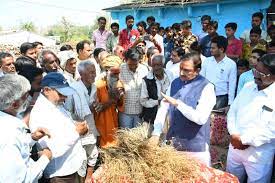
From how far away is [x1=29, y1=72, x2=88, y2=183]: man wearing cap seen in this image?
3180mm

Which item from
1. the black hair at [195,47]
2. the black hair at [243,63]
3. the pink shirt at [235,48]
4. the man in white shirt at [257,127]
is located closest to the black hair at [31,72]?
the man in white shirt at [257,127]

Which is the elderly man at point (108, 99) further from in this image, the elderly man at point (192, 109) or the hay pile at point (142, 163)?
the hay pile at point (142, 163)

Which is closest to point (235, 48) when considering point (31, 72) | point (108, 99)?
point (108, 99)

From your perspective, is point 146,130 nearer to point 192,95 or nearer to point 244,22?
point 192,95

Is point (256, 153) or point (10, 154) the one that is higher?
point (10, 154)

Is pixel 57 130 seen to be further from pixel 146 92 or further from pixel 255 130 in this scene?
pixel 146 92

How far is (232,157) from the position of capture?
12.9ft

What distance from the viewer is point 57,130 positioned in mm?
3197

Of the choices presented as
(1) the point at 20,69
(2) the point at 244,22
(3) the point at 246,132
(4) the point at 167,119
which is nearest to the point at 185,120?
(4) the point at 167,119

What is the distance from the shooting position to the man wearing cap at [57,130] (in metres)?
3.18

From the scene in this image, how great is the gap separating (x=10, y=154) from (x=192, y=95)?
188 cm

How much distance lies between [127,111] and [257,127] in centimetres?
226

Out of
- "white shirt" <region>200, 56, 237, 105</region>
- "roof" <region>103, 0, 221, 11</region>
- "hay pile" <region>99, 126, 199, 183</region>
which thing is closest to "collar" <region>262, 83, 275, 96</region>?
"hay pile" <region>99, 126, 199, 183</region>

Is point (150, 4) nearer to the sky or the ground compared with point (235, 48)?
nearer to the sky
